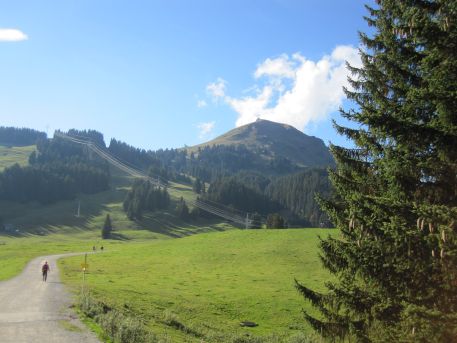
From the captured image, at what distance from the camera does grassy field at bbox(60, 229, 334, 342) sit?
35.4 m

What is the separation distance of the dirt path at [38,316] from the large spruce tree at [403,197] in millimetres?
11949

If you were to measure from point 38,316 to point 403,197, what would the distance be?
21.2 m

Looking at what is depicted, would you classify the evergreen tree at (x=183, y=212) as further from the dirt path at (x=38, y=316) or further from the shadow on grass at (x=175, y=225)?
the dirt path at (x=38, y=316)

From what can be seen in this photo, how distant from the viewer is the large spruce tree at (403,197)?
12570 mm

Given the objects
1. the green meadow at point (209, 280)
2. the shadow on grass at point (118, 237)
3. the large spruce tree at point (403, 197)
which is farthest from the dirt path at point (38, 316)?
the shadow on grass at point (118, 237)

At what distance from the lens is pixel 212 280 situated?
2170 inches

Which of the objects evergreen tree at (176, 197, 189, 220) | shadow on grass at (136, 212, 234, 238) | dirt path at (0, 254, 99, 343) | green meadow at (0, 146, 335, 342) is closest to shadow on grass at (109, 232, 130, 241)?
shadow on grass at (136, 212, 234, 238)

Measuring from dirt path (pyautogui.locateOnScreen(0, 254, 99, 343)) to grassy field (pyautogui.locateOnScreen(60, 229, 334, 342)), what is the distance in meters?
3.41

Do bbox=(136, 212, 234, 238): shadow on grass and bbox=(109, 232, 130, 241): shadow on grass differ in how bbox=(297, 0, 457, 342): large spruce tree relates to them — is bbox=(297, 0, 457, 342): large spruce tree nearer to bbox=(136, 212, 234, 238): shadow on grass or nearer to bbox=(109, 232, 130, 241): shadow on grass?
bbox=(109, 232, 130, 241): shadow on grass

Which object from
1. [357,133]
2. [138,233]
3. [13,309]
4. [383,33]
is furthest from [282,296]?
[138,233]

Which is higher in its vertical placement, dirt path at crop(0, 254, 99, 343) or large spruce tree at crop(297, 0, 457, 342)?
large spruce tree at crop(297, 0, 457, 342)

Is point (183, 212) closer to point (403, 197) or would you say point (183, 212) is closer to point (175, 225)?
point (175, 225)

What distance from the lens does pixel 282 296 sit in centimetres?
4597

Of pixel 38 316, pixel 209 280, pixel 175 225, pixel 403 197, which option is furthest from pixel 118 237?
pixel 403 197
